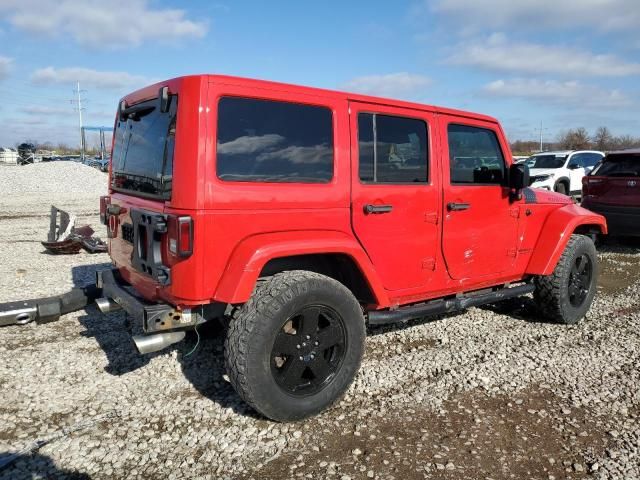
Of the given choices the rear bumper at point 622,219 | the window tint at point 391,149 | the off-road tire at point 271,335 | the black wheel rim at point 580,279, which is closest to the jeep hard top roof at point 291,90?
the window tint at point 391,149

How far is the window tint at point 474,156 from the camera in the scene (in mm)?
4234

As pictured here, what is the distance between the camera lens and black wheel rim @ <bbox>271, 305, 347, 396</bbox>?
3.23 m

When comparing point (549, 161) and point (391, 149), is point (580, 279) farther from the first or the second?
point (549, 161)

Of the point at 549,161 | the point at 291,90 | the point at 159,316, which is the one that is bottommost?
the point at 159,316

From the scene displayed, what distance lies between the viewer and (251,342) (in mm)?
2988

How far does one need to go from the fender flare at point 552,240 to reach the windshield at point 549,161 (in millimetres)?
12462

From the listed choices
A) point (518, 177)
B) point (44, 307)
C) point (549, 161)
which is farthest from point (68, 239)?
point (549, 161)

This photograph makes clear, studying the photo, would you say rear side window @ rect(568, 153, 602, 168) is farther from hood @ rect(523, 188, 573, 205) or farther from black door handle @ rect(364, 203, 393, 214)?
black door handle @ rect(364, 203, 393, 214)

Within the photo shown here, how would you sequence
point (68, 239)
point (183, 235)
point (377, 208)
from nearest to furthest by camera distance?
point (183, 235), point (377, 208), point (68, 239)

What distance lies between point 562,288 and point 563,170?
12363 millimetres

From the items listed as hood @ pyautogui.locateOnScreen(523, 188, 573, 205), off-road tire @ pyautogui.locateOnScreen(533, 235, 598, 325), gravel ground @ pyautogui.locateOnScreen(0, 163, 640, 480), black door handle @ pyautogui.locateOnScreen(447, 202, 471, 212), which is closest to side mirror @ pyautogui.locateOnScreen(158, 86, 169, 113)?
gravel ground @ pyautogui.locateOnScreen(0, 163, 640, 480)

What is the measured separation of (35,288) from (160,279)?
4224 mm

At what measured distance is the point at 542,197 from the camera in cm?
504

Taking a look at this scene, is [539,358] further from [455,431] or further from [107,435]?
[107,435]
